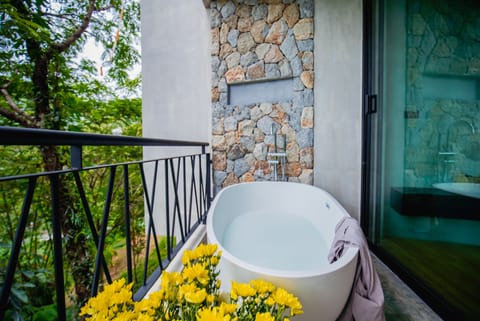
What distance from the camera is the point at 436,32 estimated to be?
1.30 m

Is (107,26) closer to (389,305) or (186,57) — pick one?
(186,57)

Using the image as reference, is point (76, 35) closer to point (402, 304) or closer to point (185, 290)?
point (185, 290)

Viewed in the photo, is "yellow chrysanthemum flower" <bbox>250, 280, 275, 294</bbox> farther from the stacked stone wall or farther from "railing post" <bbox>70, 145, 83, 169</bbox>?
the stacked stone wall

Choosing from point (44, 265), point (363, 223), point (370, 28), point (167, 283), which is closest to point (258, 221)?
point (363, 223)

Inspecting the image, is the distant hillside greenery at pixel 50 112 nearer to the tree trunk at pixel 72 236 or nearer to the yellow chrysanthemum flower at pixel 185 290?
the tree trunk at pixel 72 236

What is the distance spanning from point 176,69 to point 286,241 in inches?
96.4

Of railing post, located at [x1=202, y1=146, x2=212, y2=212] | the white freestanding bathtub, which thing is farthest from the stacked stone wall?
railing post, located at [x1=202, y1=146, x2=212, y2=212]

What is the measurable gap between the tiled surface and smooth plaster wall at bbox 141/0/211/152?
7.26 feet

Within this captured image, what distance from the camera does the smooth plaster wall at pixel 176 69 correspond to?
9.46 feet

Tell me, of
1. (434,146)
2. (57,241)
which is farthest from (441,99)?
(57,241)

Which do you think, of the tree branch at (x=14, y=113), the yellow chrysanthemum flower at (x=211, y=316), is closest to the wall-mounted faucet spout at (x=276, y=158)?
the yellow chrysanthemum flower at (x=211, y=316)

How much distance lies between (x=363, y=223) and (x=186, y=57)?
9.06ft

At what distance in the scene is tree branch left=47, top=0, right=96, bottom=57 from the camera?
239 centimetres

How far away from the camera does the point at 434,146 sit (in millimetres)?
1329
